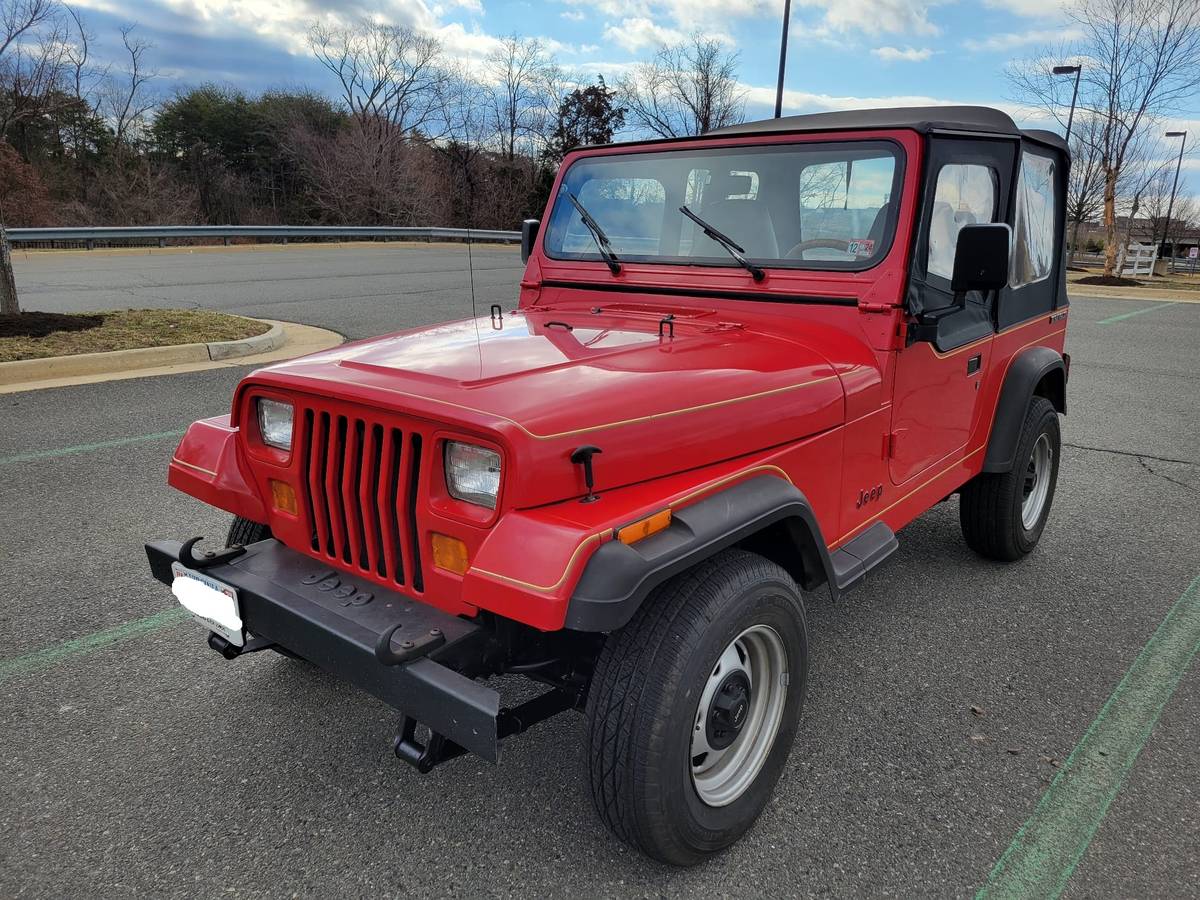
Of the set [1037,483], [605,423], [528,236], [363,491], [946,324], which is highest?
[528,236]

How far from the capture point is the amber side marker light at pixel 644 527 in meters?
1.81

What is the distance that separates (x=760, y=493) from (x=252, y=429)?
Result: 1460 mm

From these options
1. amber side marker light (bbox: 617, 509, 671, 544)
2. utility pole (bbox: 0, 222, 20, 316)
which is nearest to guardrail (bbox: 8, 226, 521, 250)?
utility pole (bbox: 0, 222, 20, 316)

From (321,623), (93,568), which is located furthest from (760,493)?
Result: (93,568)

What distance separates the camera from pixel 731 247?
9.99ft

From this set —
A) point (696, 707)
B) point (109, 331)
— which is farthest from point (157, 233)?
point (696, 707)

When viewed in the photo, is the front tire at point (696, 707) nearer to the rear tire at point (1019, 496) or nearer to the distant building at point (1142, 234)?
the rear tire at point (1019, 496)

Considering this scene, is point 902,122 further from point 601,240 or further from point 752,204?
point 601,240

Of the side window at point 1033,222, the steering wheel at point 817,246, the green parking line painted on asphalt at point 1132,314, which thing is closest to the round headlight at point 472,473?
the steering wheel at point 817,246

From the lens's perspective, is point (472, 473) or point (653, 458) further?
point (653, 458)

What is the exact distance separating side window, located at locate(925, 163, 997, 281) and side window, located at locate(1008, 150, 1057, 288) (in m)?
0.29

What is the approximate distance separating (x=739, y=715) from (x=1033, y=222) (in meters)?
2.83

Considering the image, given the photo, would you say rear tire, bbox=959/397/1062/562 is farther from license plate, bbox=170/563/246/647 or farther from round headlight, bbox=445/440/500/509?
license plate, bbox=170/563/246/647

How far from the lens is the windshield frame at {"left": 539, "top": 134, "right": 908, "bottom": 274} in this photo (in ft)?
9.27
